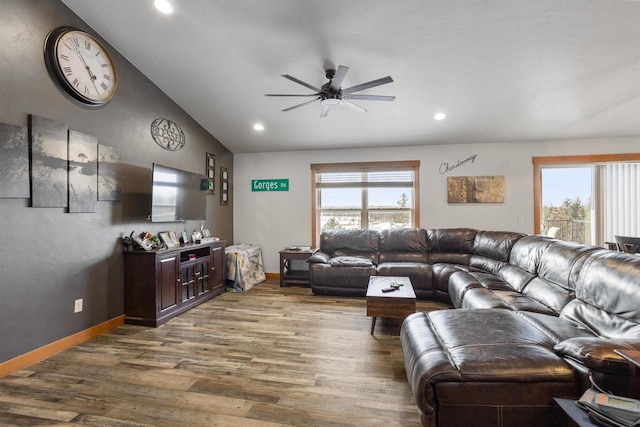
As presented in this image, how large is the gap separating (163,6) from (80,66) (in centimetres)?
101

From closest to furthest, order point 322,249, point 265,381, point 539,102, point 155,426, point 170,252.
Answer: point 155,426, point 265,381, point 170,252, point 539,102, point 322,249

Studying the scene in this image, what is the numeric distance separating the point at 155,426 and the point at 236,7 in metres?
3.17

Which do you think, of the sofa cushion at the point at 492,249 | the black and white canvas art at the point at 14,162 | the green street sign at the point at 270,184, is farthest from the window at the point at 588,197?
the black and white canvas art at the point at 14,162

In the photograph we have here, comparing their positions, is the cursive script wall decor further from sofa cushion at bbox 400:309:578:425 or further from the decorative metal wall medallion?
the decorative metal wall medallion

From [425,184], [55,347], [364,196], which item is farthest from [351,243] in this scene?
[55,347]

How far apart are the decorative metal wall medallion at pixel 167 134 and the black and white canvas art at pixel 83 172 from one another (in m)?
0.90

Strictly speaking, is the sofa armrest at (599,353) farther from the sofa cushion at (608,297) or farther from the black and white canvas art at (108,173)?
the black and white canvas art at (108,173)

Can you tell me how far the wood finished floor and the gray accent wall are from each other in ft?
1.17

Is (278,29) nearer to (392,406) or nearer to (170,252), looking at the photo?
(170,252)

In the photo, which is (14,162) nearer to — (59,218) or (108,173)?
(59,218)

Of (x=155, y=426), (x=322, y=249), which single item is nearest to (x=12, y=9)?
(x=155, y=426)

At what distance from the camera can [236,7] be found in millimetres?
2537

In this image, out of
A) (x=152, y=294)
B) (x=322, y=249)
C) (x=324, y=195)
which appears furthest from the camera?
(x=324, y=195)

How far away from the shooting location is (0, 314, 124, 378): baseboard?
2.20 meters
